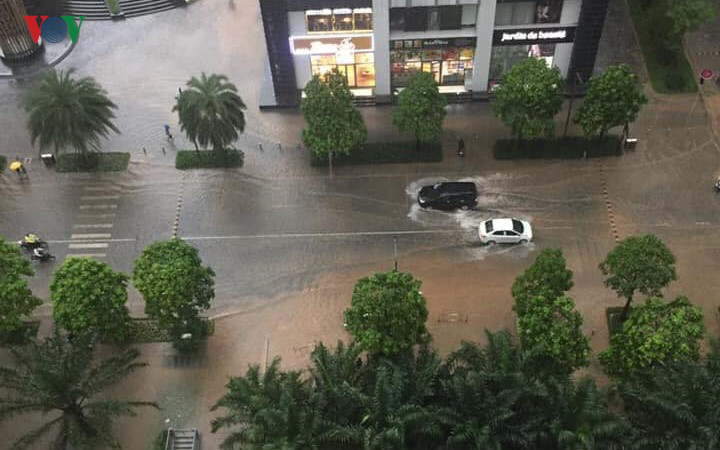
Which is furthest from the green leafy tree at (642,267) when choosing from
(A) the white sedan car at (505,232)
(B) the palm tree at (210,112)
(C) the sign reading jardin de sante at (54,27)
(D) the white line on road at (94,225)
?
(C) the sign reading jardin de sante at (54,27)

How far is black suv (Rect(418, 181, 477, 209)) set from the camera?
49875 mm

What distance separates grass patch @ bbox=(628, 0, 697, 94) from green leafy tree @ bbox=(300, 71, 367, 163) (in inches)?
1097

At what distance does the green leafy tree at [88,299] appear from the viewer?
127ft

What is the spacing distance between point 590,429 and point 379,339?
11442 millimetres

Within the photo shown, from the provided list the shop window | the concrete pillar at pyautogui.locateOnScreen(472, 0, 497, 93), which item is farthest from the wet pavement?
the shop window

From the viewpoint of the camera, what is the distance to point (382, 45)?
5519 centimetres

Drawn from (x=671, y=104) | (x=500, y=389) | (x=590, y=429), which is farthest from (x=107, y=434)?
(x=671, y=104)

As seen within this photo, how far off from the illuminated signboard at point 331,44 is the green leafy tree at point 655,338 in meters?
30.8

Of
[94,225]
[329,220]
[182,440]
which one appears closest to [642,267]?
[329,220]

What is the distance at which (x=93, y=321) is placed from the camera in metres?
38.8

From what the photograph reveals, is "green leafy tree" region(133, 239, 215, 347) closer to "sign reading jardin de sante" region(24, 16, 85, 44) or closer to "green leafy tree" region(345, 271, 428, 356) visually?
"green leafy tree" region(345, 271, 428, 356)

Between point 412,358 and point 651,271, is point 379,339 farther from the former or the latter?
point 651,271

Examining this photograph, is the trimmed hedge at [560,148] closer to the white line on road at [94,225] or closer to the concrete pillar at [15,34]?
the white line on road at [94,225]

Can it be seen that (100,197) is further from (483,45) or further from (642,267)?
(642,267)
